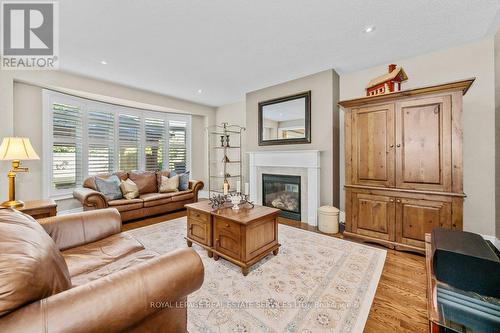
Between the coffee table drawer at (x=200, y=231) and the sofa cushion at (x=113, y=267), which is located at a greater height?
the sofa cushion at (x=113, y=267)

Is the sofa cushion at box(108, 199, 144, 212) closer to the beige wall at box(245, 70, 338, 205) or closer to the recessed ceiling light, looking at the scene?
the beige wall at box(245, 70, 338, 205)

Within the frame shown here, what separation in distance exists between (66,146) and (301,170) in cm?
433

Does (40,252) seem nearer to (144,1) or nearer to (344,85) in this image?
(144,1)

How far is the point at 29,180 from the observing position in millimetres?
3463

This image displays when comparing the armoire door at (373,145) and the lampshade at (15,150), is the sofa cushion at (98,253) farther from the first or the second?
the armoire door at (373,145)

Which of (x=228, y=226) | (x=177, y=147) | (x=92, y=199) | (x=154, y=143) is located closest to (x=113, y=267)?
(x=228, y=226)

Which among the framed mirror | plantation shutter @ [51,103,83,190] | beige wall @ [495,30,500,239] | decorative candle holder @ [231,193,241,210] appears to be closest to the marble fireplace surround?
the framed mirror

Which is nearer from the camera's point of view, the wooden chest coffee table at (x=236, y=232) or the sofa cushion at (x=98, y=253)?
the sofa cushion at (x=98, y=253)

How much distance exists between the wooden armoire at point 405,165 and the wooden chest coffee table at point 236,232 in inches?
52.8

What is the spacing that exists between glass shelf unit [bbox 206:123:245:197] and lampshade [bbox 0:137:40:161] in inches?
127

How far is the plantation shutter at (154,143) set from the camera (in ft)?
17.0

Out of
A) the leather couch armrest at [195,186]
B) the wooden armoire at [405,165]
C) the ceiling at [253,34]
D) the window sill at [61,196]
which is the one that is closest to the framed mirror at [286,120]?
the ceiling at [253,34]

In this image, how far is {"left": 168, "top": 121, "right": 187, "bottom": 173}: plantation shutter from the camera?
559cm

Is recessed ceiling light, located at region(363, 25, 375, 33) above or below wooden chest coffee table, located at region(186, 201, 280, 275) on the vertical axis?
above
